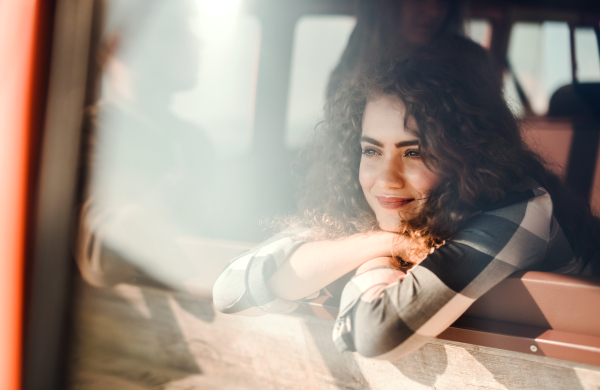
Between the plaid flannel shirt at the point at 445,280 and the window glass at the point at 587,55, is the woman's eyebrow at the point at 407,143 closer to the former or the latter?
the plaid flannel shirt at the point at 445,280

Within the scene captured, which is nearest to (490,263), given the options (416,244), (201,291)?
(416,244)

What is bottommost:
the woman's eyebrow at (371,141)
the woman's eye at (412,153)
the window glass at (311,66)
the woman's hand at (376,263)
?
the woman's hand at (376,263)

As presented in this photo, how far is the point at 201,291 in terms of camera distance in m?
0.79

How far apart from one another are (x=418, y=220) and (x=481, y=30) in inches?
40.7

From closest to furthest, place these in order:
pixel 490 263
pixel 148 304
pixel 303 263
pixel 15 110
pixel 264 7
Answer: pixel 490 263 < pixel 303 263 < pixel 15 110 < pixel 148 304 < pixel 264 7

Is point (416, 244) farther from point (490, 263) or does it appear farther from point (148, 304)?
point (148, 304)

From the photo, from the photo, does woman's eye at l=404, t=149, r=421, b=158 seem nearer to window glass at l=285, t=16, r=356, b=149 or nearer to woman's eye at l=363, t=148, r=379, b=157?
woman's eye at l=363, t=148, r=379, b=157

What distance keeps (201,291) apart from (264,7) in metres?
0.87

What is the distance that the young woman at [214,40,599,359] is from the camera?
49cm

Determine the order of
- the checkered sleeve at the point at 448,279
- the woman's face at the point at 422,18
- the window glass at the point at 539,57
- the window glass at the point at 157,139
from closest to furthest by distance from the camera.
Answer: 1. the checkered sleeve at the point at 448,279
2. the window glass at the point at 157,139
3. the woman's face at the point at 422,18
4. the window glass at the point at 539,57

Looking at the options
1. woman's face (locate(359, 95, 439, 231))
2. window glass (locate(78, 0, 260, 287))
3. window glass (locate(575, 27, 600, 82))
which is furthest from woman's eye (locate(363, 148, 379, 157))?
window glass (locate(575, 27, 600, 82))

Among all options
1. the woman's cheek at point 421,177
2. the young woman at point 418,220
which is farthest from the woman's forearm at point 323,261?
the woman's cheek at point 421,177

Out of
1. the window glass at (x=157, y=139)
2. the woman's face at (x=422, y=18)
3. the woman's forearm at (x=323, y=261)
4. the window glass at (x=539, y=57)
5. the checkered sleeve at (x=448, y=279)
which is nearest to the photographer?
the checkered sleeve at (x=448, y=279)

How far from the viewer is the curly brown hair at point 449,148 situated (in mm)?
538
